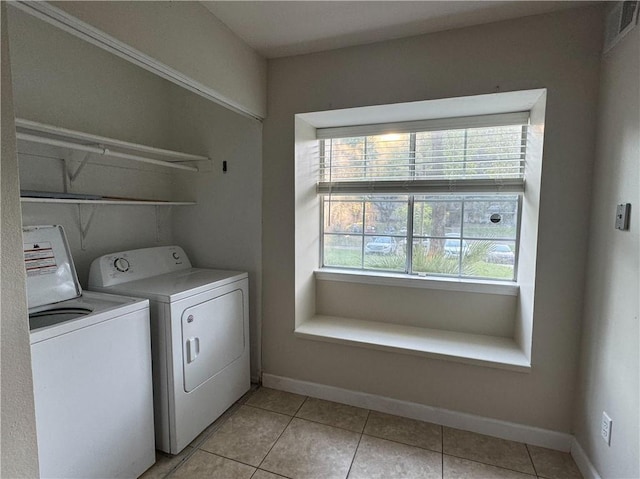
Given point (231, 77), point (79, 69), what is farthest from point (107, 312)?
point (79, 69)

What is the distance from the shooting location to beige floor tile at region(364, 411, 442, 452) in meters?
1.85

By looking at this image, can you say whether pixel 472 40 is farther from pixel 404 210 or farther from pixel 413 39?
pixel 404 210

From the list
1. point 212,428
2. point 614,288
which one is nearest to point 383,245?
point 614,288

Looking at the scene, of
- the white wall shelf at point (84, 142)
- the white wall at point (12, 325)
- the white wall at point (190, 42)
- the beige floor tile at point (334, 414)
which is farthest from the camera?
the beige floor tile at point (334, 414)

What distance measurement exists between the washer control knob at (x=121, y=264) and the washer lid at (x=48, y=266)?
24 centimetres

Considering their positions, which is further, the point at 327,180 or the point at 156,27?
the point at 327,180

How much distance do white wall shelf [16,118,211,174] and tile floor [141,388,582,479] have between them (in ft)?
5.73

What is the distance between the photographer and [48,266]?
1.69m

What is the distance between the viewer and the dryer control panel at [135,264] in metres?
1.91

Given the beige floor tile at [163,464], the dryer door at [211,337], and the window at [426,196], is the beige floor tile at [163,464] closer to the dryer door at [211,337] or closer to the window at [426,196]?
the dryer door at [211,337]

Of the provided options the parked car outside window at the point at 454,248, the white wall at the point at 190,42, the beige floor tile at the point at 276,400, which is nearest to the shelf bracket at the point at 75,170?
the white wall at the point at 190,42

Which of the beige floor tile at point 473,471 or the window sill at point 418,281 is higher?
the window sill at point 418,281

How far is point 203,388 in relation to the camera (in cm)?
189

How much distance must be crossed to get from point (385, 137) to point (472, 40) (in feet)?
2.64
